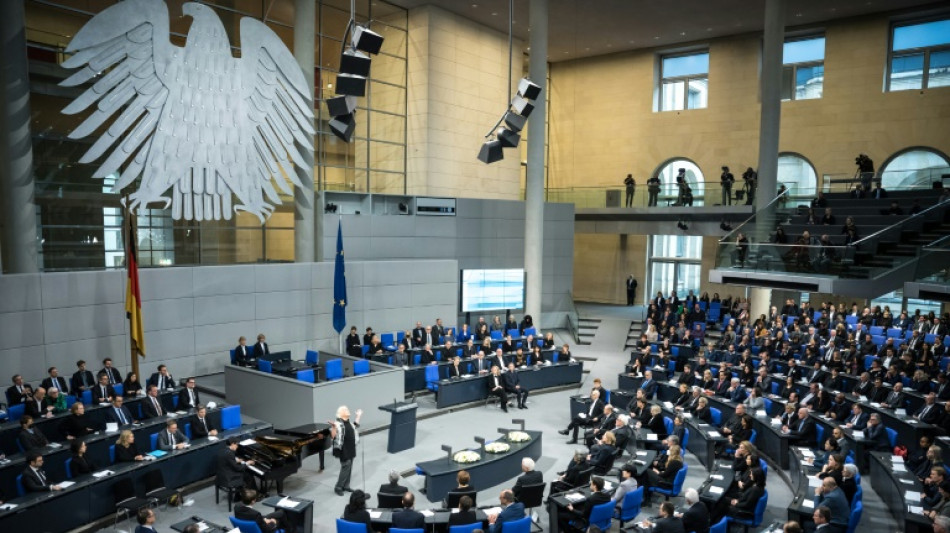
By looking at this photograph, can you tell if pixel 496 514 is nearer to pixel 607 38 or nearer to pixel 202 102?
pixel 202 102

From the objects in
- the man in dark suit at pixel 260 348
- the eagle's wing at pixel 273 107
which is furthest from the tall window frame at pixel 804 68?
the man in dark suit at pixel 260 348

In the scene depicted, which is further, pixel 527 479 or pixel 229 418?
pixel 229 418

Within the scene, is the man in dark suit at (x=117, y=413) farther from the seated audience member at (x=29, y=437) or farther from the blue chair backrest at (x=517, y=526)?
the blue chair backrest at (x=517, y=526)

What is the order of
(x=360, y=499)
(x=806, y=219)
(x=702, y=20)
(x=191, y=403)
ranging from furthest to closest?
(x=702, y=20) → (x=806, y=219) → (x=191, y=403) → (x=360, y=499)

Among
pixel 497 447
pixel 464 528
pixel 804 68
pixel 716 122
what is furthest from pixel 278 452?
pixel 804 68

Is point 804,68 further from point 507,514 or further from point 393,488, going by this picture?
point 393,488

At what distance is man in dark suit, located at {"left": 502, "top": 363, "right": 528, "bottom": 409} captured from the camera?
1597 centimetres

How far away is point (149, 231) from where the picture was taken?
1748 centimetres

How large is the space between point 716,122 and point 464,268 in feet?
44.0

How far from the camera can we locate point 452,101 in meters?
24.6

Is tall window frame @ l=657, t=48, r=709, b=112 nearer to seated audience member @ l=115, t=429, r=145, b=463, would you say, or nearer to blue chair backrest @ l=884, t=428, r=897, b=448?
blue chair backrest @ l=884, t=428, r=897, b=448

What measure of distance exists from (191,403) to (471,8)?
1712 cm

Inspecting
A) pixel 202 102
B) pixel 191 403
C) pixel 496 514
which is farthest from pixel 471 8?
pixel 496 514

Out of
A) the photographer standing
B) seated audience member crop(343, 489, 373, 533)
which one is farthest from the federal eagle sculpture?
seated audience member crop(343, 489, 373, 533)
